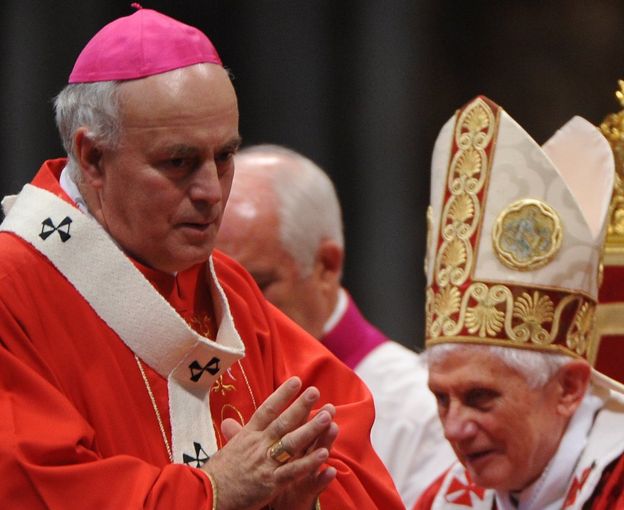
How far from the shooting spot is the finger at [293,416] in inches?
105

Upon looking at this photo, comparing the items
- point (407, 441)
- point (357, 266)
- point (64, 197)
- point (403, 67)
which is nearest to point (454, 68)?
point (403, 67)

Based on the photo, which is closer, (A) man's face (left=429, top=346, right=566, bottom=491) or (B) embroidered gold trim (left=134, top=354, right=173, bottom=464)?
(B) embroidered gold trim (left=134, top=354, right=173, bottom=464)

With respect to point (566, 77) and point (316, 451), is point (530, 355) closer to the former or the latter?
point (316, 451)

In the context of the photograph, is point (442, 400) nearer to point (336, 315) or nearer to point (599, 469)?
point (599, 469)

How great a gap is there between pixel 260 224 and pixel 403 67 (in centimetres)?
209

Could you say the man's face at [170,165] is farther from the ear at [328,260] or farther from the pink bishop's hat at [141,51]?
the ear at [328,260]

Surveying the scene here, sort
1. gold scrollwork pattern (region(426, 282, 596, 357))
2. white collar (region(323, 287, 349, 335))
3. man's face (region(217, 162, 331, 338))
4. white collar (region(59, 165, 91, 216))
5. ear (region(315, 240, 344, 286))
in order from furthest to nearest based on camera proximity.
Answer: white collar (region(323, 287, 349, 335)), ear (region(315, 240, 344, 286)), man's face (region(217, 162, 331, 338)), gold scrollwork pattern (region(426, 282, 596, 357)), white collar (region(59, 165, 91, 216))

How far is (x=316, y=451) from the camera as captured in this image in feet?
8.80

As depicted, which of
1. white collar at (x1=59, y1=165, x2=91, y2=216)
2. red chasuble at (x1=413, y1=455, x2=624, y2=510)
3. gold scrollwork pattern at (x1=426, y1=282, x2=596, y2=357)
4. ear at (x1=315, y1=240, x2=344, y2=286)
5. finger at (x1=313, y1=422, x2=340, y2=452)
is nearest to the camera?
finger at (x1=313, y1=422, x2=340, y2=452)

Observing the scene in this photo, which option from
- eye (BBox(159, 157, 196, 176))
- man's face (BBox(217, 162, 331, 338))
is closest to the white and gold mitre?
man's face (BBox(217, 162, 331, 338))

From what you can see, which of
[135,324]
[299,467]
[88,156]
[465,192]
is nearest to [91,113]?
[88,156]

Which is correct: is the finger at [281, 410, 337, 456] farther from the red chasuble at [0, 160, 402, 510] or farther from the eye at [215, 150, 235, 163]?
the eye at [215, 150, 235, 163]

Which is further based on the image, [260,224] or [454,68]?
[454,68]

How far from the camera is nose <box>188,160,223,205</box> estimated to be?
2.74m
